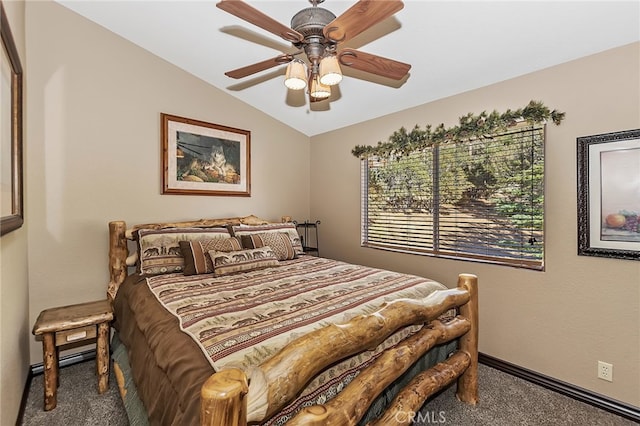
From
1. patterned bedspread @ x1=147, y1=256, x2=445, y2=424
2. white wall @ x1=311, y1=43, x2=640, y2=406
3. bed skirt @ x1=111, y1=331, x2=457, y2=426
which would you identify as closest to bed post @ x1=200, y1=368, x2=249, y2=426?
patterned bedspread @ x1=147, y1=256, x2=445, y2=424

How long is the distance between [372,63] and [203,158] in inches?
85.7

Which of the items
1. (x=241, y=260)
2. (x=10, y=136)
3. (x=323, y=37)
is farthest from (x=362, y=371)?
(x=10, y=136)

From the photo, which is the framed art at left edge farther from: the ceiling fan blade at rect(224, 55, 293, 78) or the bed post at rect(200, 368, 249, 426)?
the bed post at rect(200, 368, 249, 426)

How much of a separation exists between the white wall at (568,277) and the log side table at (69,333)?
2826 mm

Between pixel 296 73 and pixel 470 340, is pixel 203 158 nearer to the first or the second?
pixel 296 73

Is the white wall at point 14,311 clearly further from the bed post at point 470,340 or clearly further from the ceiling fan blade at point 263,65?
the bed post at point 470,340

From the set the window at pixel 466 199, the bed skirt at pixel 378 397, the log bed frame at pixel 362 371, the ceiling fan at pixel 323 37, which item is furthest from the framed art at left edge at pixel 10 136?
the window at pixel 466 199

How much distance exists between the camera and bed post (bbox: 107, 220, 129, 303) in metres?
2.58

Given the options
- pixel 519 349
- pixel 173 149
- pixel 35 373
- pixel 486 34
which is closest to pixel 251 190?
pixel 173 149

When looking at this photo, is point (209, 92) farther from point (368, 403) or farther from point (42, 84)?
point (368, 403)

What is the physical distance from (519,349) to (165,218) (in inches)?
133

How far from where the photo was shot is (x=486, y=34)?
207cm

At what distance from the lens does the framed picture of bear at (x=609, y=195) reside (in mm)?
1882

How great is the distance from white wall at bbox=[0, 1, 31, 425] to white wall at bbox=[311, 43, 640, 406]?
3.07m
